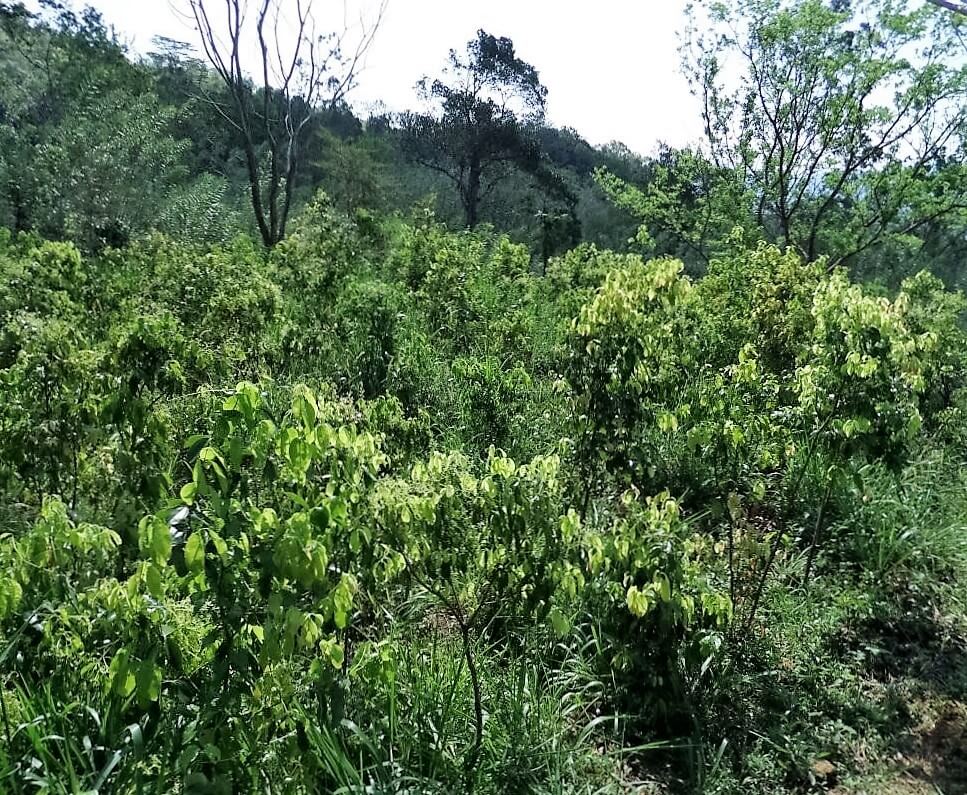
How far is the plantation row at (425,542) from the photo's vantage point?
5.00ft

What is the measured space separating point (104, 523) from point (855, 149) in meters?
10.9

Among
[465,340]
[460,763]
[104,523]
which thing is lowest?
[460,763]

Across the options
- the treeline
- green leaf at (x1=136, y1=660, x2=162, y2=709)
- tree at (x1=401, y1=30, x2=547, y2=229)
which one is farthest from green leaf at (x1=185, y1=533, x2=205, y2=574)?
tree at (x1=401, y1=30, x2=547, y2=229)

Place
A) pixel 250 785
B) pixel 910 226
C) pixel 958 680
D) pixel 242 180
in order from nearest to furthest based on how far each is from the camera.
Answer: pixel 250 785 < pixel 958 680 < pixel 910 226 < pixel 242 180

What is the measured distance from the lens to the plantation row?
1523 mm

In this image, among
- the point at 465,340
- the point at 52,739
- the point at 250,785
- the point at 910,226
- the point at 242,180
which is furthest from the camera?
the point at 242,180

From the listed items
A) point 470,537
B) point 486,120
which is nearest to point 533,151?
point 486,120

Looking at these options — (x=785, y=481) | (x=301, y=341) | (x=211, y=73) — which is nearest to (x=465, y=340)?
(x=301, y=341)

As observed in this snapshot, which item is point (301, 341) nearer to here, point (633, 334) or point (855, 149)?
point (633, 334)

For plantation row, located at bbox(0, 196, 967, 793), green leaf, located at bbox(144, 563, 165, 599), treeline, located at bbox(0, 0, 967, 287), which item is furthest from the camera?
treeline, located at bbox(0, 0, 967, 287)

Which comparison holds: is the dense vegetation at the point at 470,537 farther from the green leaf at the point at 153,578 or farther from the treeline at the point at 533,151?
the treeline at the point at 533,151

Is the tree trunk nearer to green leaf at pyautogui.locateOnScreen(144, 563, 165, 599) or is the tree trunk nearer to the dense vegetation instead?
the dense vegetation

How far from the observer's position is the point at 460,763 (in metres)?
2.10

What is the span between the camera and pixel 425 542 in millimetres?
1744
